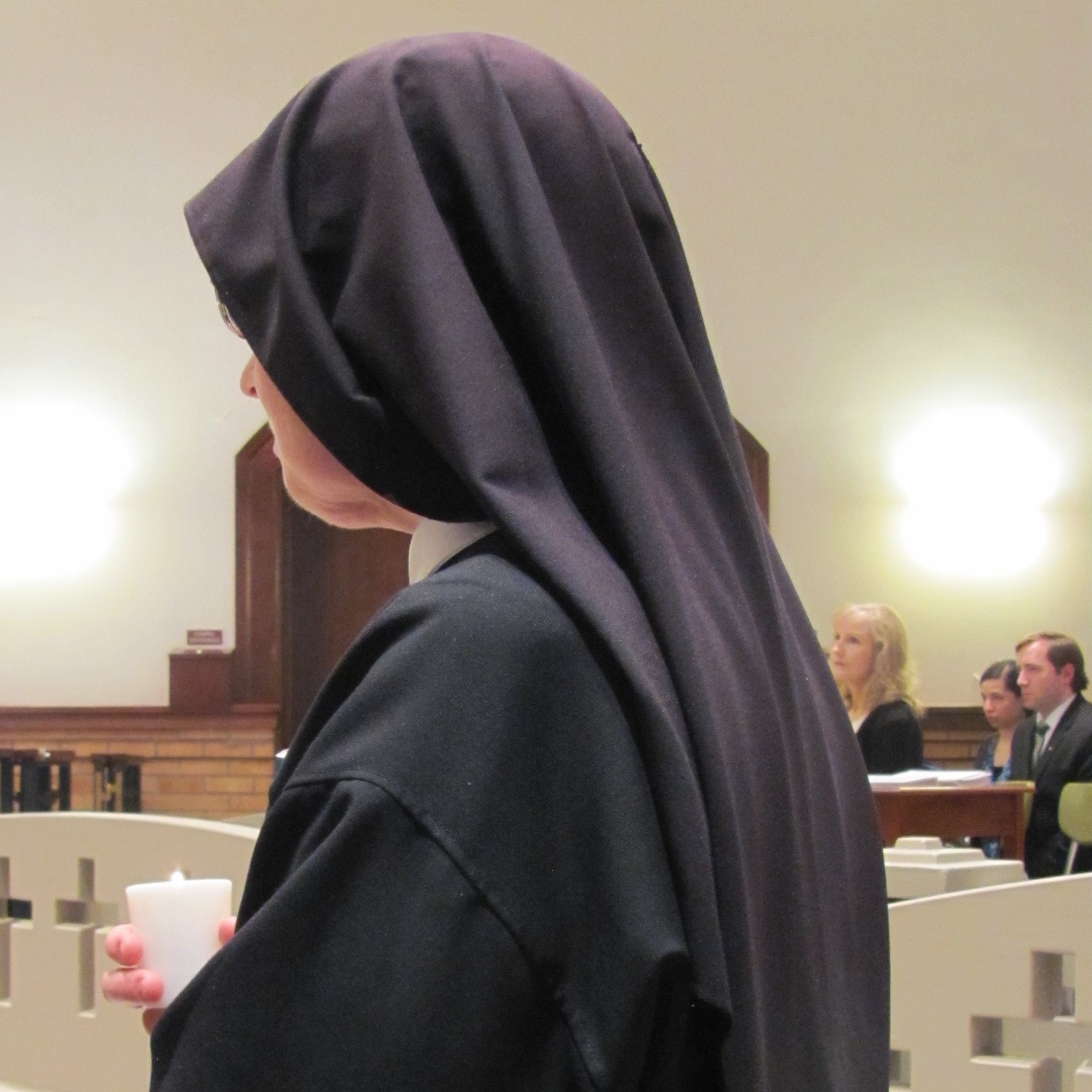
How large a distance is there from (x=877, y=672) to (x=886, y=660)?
0.05 m

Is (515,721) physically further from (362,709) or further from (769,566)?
(769,566)

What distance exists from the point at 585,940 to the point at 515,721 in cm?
11

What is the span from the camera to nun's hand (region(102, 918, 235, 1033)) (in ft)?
3.53

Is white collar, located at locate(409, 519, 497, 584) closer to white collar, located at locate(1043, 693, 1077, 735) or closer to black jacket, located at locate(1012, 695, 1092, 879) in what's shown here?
black jacket, located at locate(1012, 695, 1092, 879)

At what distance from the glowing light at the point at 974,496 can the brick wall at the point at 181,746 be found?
3.82 meters

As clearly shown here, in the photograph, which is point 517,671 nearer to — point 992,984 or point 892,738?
point 992,984

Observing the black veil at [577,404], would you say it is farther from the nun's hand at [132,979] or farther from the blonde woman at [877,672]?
the blonde woman at [877,672]

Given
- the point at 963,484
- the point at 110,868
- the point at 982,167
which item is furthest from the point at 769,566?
the point at 963,484

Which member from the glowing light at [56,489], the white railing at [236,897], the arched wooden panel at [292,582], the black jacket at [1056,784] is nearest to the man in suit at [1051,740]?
the black jacket at [1056,784]

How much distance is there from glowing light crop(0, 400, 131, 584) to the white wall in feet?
0.66

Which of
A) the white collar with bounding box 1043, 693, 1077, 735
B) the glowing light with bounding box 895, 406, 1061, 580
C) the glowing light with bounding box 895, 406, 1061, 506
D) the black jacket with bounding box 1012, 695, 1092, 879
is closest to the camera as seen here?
the black jacket with bounding box 1012, 695, 1092, 879

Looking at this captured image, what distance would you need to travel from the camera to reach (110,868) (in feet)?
6.29

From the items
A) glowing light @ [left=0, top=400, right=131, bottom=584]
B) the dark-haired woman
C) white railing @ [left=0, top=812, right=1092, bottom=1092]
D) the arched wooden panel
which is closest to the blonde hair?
the dark-haired woman

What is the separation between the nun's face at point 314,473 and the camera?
3.32 feet
